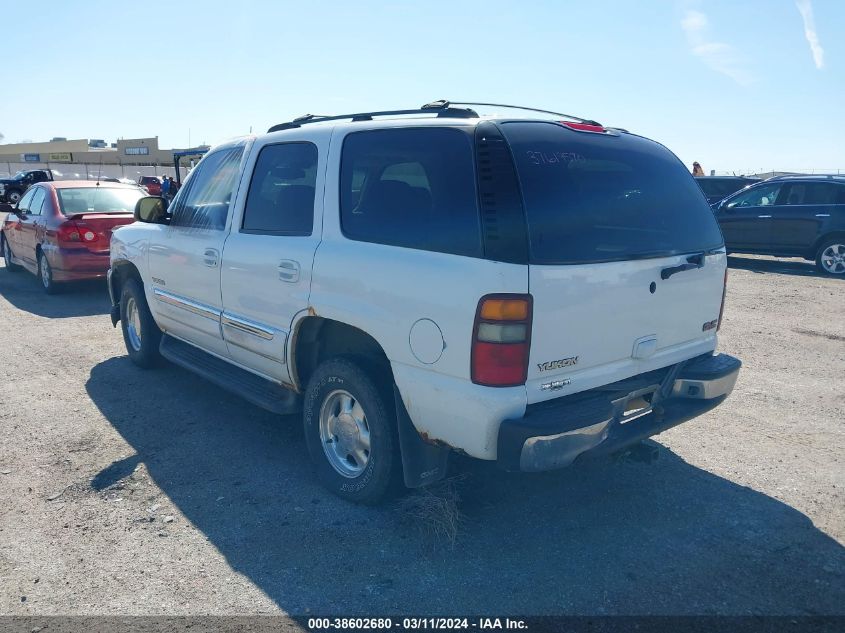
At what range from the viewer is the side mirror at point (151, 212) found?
211 inches

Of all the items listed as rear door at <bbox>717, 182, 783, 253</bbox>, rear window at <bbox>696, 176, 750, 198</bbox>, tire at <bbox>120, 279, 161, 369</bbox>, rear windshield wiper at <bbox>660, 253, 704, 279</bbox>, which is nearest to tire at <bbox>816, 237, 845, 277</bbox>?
rear door at <bbox>717, 182, 783, 253</bbox>

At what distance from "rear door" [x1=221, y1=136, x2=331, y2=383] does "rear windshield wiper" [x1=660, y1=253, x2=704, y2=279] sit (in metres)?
1.87

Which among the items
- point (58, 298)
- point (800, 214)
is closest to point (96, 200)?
point (58, 298)

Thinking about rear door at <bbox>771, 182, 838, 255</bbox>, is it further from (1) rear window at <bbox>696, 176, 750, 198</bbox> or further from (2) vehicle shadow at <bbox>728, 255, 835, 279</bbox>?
(1) rear window at <bbox>696, 176, 750, 198</bbox>

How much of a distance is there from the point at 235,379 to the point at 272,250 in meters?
1.07

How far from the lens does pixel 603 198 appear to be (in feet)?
11.2

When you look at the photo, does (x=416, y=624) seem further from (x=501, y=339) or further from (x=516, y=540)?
(x=501, y=339)

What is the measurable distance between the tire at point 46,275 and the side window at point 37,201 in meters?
0.72

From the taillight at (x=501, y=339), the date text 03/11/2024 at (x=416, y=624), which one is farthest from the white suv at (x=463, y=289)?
the date text 03/11/2024 at (x=416, y=624)

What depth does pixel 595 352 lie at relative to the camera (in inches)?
126

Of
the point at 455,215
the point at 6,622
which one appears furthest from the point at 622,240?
the point at 6,622

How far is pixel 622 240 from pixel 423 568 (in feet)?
6.08

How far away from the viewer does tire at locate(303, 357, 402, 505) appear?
139 inches

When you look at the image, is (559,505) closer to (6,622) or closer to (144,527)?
(144,527)
